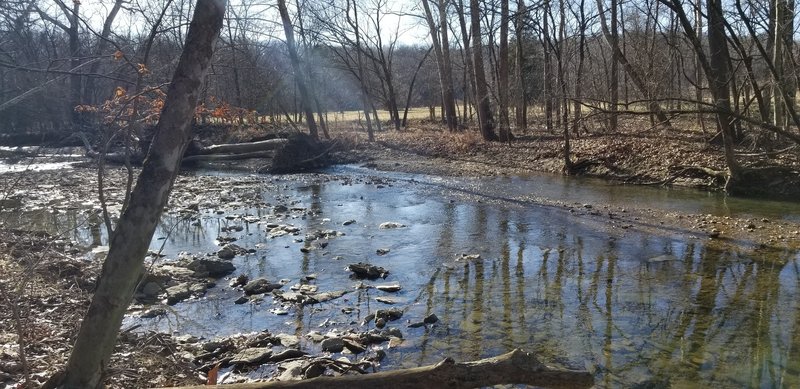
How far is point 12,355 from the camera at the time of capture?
171 inches

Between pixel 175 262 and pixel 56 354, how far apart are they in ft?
15.5

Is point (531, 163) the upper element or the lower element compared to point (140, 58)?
lower

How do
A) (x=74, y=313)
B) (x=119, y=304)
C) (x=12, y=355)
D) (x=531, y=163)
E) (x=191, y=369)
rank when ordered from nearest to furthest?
(x=119, y=304) < (x=12, y=355) < (x=191, y=369) < (x=74, y=313) < (x=531, y=163)

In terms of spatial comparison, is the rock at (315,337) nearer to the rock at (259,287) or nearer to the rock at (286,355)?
the rock at (286,355)

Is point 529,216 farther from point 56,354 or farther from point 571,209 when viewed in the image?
point 56,354

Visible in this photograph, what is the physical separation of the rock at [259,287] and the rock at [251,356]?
1992mm

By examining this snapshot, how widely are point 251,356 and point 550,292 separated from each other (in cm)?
386

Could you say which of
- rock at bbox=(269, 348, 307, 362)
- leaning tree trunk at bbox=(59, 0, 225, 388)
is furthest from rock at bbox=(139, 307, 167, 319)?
leaning tree trunk at bbox=(59, 0, 225, 388)

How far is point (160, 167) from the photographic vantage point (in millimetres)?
3041

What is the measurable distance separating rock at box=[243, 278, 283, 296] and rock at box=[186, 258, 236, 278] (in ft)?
3.11

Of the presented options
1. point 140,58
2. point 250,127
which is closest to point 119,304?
point 140,58

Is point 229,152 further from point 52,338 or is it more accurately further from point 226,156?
point 52,338

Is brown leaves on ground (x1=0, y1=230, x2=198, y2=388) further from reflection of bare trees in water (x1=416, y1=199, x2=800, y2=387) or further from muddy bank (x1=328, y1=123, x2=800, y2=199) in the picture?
muddy bank (x1=328, y1=123, x2=800, y2=199)

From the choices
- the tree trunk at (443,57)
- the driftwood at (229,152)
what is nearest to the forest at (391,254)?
the driftwood at (229,152)
